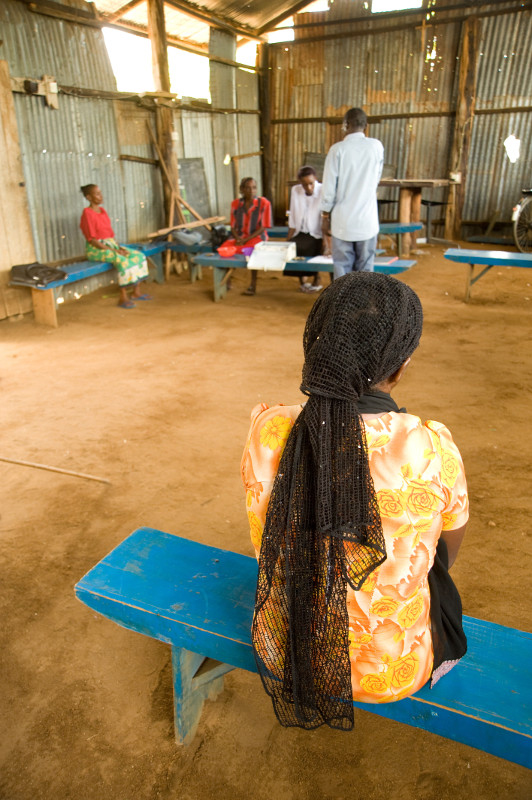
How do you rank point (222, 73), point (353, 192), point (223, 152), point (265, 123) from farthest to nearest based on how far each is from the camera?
point (265, 123), point (223, 152), point (222, 73), point (353, 192)

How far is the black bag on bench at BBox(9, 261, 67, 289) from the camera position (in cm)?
566

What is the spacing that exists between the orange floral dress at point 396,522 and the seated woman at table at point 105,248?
5.72 meters

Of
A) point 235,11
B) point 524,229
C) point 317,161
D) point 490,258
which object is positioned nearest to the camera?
point 490,258

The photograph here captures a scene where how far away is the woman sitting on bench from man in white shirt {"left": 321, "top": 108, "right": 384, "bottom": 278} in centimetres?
412

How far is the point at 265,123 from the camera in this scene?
37.3ft

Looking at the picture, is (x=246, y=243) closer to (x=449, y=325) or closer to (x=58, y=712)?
(x=449, y=325)

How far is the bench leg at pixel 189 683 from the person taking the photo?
1.62 metres

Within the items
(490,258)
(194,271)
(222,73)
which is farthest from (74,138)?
(490,258)

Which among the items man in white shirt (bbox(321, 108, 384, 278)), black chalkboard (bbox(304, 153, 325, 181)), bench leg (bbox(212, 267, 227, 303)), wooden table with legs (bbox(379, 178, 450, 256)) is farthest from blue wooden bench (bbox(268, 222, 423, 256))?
man in white shirt (bbox(321, 108, 384, 278))

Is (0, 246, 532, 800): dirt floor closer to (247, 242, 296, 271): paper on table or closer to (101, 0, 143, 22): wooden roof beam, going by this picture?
(247, 242, 296, 271): paper on table

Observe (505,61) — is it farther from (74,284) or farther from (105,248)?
(74,284)

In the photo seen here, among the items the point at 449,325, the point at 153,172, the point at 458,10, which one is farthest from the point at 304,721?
the point at 458,10

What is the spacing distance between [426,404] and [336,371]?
3.00 m

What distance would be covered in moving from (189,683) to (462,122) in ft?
35.1
